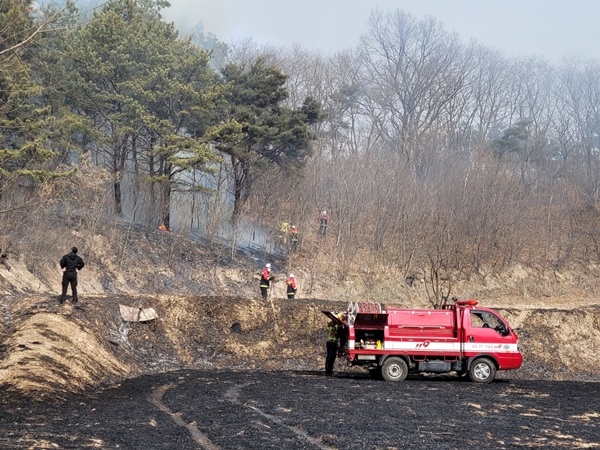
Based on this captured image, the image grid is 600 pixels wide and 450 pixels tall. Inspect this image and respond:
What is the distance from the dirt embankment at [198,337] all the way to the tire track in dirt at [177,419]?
194 cm

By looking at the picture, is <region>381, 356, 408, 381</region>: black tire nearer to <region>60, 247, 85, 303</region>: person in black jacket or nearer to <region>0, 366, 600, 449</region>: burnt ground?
<region>0, 366, 600, 449</region>: burnt ground

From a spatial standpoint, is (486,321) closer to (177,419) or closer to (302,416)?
(302,416)

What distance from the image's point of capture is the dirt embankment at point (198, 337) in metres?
20.6

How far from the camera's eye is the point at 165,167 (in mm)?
42250

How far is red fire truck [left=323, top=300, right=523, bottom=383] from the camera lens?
2201 cm

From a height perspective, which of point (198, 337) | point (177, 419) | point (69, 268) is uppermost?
point (69, 268)

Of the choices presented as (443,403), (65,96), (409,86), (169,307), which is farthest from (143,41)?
(409,86)

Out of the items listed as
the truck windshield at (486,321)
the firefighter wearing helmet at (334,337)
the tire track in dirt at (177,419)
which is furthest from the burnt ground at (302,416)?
the truck windshield at (486,321)

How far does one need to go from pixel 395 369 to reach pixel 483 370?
2.72m

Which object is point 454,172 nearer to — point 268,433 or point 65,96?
point 65,96

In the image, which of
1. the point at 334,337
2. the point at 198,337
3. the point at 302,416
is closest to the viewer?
the point at 302,416

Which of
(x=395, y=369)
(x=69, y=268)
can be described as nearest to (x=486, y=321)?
(x=395, y=369)

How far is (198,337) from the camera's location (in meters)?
26.8

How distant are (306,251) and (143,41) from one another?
15679 millimetres
